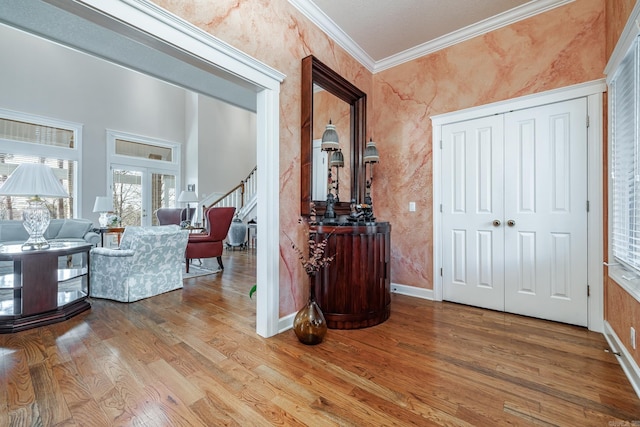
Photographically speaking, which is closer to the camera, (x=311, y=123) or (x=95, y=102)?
(x=311, y=123)

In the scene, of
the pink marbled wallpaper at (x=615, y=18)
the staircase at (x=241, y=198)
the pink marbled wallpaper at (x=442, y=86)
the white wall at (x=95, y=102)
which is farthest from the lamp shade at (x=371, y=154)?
the white wall at (x=95, y=102)

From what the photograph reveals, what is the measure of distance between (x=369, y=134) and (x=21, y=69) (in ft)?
23.4

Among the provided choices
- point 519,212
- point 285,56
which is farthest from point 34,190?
point 519,212

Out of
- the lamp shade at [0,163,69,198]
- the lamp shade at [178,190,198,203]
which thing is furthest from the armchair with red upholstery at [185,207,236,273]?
the lamp shade at [0,163,69,198]

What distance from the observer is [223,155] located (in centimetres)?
863

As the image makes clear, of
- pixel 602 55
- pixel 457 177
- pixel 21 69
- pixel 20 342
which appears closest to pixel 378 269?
pixel 457 177

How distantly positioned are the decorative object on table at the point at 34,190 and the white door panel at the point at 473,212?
402 cm

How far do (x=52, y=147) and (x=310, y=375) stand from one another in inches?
291

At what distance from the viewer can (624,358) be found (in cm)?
177

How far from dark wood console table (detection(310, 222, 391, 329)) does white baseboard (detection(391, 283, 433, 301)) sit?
100cm

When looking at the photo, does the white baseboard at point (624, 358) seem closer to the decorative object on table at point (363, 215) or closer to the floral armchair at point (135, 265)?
the decorative object on table at point (363, 215)

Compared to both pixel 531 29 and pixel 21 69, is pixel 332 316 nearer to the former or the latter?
pixel 531 29

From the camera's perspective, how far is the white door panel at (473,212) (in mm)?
2799

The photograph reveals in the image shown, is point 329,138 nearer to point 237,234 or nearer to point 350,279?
point 350,279
